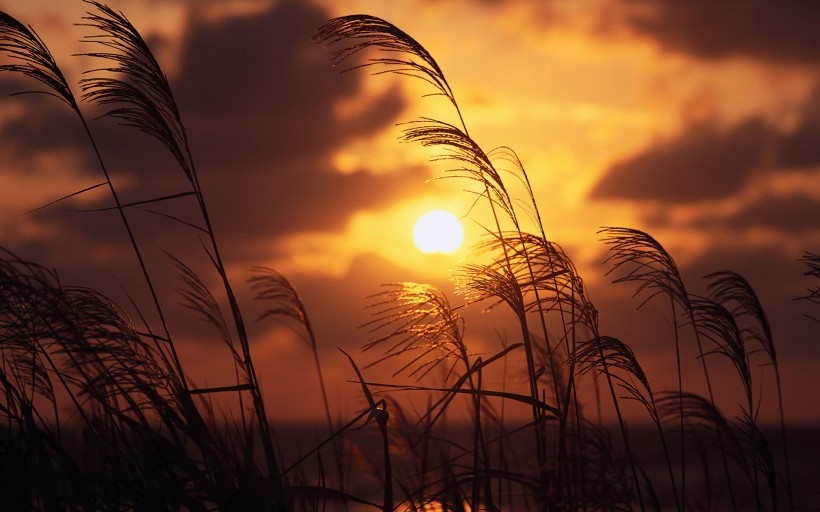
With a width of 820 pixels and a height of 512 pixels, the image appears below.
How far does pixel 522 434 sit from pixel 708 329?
3.08 ft

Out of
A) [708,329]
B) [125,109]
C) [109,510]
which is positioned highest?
[125,109]

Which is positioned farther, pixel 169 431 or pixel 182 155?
pixel 182 155

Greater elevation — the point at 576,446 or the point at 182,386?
the point at 182,386

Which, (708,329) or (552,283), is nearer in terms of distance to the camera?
(552,283)

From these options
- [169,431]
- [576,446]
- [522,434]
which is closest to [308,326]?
[522,434]

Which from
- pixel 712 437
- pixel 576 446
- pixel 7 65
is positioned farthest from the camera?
pixel 712 437

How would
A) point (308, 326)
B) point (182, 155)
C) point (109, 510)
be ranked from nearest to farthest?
point (109, 510), point (182, 155), point (308, 326)

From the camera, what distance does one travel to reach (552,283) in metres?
2.97

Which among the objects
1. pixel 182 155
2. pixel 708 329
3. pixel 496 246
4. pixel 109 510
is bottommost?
pixel 109 510

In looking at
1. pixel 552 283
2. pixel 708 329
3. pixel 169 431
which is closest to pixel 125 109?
pixel 169 431

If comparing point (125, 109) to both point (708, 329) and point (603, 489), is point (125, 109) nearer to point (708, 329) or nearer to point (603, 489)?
point (603, 489)

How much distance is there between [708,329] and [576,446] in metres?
1.43

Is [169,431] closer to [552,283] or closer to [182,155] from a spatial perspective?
[182,155]

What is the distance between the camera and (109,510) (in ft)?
7.90
